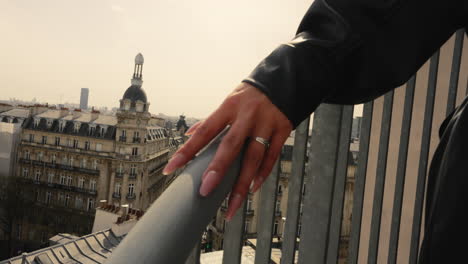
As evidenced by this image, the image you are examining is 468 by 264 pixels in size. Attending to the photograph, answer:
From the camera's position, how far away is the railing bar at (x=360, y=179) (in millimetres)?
1247

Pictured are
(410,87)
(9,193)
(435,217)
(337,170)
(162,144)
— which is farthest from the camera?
(162,144)

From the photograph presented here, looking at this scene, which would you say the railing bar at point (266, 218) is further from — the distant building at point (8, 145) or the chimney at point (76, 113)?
the distant building at point (8, 145)

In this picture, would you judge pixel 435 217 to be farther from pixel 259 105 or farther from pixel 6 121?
pixel 6 121

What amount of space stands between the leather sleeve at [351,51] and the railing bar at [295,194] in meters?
0.33

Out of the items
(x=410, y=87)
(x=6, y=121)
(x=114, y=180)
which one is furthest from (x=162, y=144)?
(x=410, y=87)

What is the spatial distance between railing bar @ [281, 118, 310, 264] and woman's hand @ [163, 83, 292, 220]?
45 cm

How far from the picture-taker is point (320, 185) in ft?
3.62

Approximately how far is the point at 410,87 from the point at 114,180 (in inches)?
1035

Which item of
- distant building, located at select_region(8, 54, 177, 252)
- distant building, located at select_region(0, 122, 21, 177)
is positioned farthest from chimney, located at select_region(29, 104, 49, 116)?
distant building, located at select_region(0, 122, 21, 177)

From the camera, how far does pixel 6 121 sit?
89.7 feet

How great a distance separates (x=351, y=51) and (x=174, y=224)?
0.44 meters

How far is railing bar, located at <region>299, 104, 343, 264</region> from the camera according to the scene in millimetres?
1086

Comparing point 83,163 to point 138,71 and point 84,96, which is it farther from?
point 84,96

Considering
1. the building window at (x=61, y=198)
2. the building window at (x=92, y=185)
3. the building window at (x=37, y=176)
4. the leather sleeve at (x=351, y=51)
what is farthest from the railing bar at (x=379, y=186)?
the building window at (x=37, y=176)
